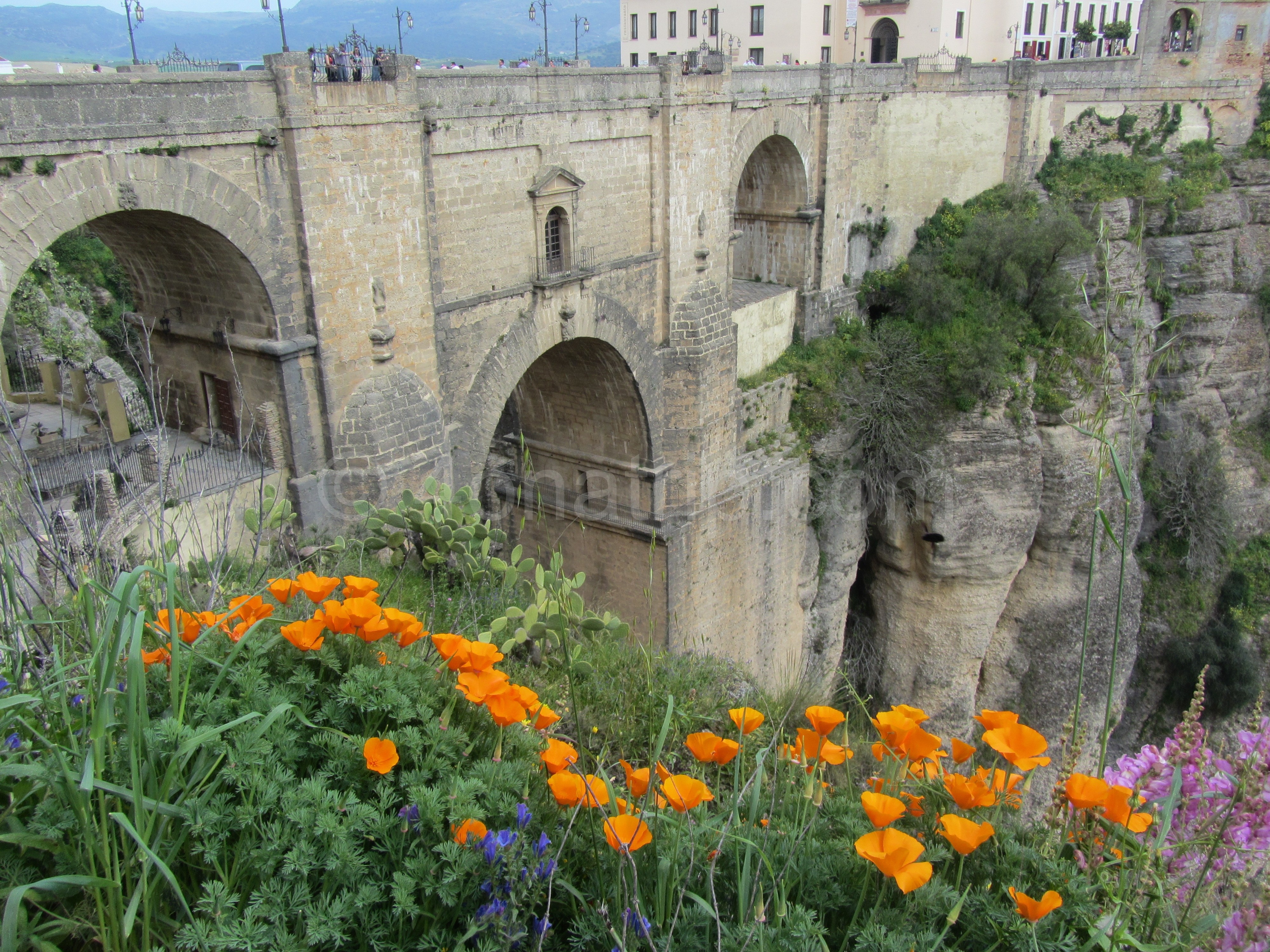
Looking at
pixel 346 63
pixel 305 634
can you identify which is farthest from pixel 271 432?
pixel 305 634

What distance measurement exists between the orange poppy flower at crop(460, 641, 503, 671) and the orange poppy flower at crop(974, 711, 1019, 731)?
153 cm

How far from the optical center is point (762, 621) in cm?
1717

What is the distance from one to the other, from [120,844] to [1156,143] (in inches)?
1109

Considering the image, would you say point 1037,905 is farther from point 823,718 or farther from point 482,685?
point 482,685

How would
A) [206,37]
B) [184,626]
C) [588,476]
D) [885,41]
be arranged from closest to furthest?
[184,626] → [588,476] → [885,41] → [206,37]

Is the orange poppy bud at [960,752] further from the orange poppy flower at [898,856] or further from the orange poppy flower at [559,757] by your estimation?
the orange poppy flower at [559,757]

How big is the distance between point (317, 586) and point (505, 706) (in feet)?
3.14

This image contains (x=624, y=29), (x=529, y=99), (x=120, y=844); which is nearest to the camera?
(x=120, y=844)

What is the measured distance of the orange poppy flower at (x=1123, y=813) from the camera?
263 cm

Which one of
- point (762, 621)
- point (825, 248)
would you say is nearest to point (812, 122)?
point (825, 248)

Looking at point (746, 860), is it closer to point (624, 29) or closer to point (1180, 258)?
point (1180, 258)

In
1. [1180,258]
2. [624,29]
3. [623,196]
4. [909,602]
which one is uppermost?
[624,29]

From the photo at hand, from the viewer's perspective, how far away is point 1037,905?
2.44m

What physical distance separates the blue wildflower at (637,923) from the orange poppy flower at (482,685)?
0.68 meters
